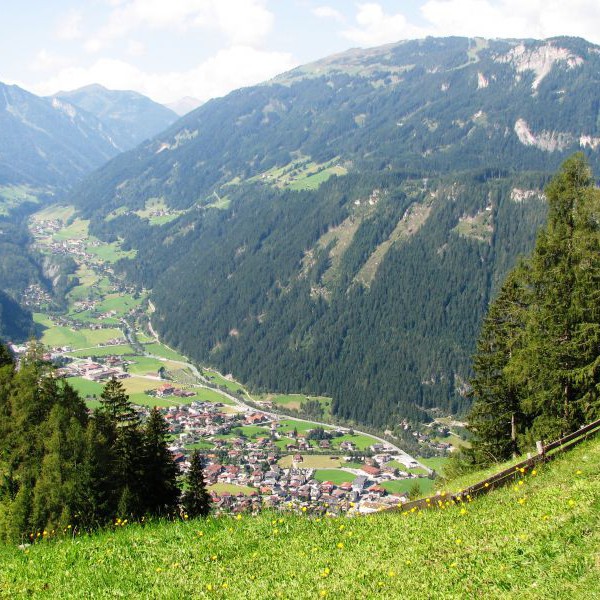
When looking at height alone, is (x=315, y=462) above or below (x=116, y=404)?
below

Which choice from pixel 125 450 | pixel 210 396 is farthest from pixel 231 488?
pixel 210 396

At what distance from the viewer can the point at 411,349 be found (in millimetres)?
191375

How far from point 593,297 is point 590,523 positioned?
22.7m

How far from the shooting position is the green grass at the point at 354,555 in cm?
1118

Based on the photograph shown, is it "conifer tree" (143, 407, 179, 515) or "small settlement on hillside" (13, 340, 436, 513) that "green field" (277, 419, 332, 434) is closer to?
"small settlement on hillside" (13, 340, 436, 513)

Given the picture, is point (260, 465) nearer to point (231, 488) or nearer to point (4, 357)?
A: point (231, 488)

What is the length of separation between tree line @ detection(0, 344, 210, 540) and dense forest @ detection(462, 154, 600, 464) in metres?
19.0

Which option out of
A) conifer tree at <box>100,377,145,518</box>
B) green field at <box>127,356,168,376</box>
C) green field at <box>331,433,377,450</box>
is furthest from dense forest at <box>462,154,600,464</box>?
green field at <box>127,356,168,376</box>

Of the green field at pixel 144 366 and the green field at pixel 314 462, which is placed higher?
the green field at pixel 144 366

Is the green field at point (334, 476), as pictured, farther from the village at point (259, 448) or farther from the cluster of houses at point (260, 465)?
the cluster of houses at point (260, 465)

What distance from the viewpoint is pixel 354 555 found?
43.6 feet

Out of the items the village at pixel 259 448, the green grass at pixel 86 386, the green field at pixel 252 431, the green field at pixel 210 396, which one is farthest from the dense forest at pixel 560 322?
the green field at pixel 210 396

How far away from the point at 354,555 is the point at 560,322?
2404cm

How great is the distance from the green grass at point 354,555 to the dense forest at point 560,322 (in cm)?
1671
